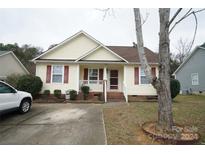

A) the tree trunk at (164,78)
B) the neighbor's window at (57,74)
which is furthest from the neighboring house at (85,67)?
the tree trunk at (164,78)

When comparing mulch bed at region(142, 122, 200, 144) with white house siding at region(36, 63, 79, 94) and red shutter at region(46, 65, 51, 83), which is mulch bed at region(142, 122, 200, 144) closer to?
white house siding at region(36, 63, 79, 94)

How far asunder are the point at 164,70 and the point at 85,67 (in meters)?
11.3

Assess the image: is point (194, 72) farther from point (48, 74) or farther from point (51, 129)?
point (51, 129)

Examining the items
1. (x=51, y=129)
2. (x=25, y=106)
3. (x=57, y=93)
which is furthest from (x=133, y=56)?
(x=51, y=129)

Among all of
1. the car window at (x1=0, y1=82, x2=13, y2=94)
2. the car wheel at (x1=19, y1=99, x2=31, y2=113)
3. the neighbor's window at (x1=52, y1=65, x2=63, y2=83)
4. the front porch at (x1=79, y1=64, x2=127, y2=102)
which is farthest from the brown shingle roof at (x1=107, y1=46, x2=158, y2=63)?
the car window at (x1=0, y1=82, x2=13, y2=94)

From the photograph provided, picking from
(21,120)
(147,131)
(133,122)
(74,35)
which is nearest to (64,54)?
(74,35)

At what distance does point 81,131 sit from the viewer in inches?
238

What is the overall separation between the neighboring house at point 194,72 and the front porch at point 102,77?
12107 millimetres

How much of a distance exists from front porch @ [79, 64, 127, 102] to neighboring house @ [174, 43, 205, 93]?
1211cm

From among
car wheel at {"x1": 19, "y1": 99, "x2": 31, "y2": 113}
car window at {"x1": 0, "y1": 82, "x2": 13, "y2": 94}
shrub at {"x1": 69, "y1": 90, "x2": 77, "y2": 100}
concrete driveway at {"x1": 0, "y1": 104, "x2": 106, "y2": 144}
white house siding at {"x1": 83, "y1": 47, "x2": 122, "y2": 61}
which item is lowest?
concrete driveway at {"x1": 0, "y1": 104, "x2": 106, "y2": 144}

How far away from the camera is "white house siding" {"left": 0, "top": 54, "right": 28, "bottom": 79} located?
917 inches

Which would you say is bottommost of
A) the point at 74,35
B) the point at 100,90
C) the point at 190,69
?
the point at 100,90
